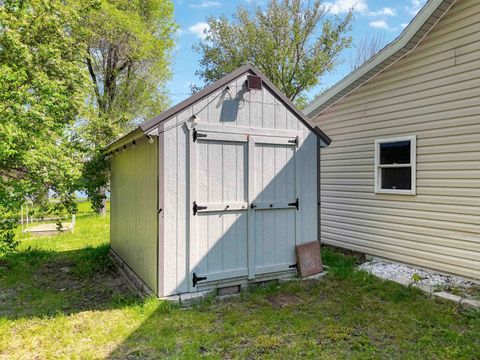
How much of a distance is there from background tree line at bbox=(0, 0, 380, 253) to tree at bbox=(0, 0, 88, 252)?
2 cm

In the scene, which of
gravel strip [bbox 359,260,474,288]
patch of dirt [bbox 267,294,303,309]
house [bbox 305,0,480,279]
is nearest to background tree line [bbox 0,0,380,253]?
patch of dirt [bbox 267,294,303,309]

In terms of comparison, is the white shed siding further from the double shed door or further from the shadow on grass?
the shadow on grass

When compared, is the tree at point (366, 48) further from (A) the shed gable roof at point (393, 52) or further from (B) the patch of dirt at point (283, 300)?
(B) the patch of dirt at point (283, 300)

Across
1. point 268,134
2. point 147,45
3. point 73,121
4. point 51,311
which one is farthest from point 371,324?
point 147,45

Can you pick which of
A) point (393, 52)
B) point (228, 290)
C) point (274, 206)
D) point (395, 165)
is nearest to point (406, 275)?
point (395, 165)

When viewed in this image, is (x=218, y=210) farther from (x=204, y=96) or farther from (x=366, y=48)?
(x=366, y=48)

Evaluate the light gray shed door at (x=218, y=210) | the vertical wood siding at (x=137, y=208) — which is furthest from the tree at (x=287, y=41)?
the light gray shed door at (x=218, y=210)

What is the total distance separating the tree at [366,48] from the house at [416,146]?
47.1 feet

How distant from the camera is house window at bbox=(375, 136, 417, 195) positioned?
5516 millimetres

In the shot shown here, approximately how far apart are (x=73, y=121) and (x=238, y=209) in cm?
438

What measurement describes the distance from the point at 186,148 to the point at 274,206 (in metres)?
1.57

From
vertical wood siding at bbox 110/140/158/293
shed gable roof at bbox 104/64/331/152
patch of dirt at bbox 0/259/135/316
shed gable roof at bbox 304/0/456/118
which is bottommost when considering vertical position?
patch of dirt at bbox 0/259/135/316

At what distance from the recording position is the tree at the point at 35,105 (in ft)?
15.8

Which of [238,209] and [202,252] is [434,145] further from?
[202,252]
